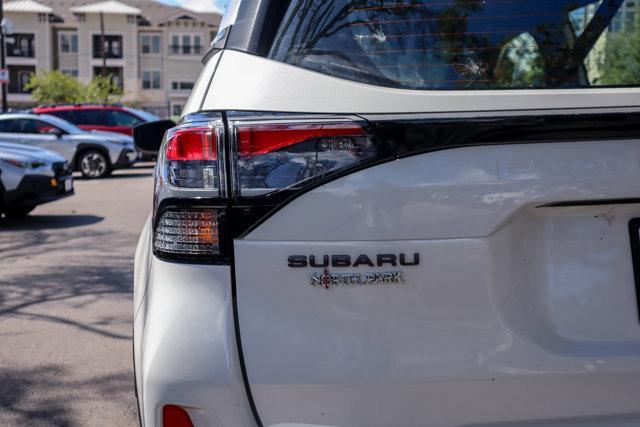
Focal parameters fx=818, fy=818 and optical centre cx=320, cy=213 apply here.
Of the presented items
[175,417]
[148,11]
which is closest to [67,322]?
[175,417]

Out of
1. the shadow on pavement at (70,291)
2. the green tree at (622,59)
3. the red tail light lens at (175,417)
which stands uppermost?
the green tree at (622,59)

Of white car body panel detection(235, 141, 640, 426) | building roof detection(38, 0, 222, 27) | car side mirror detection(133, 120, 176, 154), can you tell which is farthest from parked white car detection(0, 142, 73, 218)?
building roof detection(38, 0, 222, 27)

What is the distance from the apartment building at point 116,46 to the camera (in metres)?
65.5

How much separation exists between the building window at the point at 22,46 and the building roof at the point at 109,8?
Answer: 421cm

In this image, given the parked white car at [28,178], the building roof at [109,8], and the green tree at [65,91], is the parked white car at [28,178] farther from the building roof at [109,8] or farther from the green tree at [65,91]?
the building roof at [109,8]

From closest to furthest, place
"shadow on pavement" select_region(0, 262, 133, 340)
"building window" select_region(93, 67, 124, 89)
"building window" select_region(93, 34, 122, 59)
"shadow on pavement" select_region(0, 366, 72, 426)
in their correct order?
"shadow on pavement" select_region(0, 366, 72, 426) < "shadow on pavement" select_region(0, 262, 133, 340) < "building window" select_region(93, 34, 122, 59) < "building window" select_region(93, 67, 124, 89)

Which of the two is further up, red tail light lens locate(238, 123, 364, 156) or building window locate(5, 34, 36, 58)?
building window locate(5, 34, 36, 58)

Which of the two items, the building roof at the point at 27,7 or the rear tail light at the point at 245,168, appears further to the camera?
the building roof at the point at 27,7

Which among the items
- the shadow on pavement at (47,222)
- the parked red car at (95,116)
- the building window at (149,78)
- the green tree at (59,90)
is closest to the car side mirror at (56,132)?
the parked red car at (95,116)

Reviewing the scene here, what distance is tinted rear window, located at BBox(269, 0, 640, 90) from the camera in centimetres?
217

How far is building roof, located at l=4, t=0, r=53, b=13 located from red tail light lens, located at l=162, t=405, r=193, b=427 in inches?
2671

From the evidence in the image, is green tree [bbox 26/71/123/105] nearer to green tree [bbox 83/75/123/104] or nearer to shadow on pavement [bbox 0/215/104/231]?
green tree [bbox 83/75/123/104]

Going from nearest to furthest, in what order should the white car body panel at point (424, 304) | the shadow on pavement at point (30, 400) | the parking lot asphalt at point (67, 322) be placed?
the white car body panel at point (424, 304)
the shadow on pavement at point (30, 400)
the parking lot asphalt at point (67, 322)

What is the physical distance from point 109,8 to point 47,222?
189 ft
